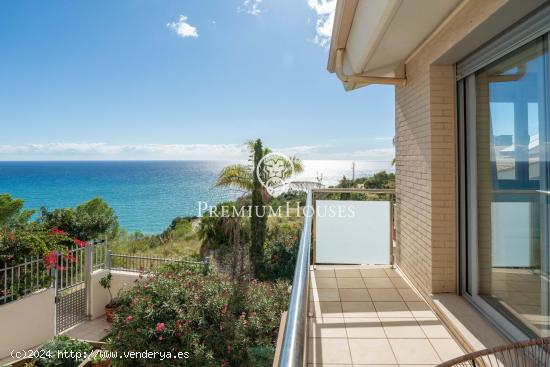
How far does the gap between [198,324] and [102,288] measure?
4836mm

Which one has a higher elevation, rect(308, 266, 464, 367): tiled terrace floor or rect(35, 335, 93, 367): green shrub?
rect(308, 266, 464, 367): tiled terrace floor

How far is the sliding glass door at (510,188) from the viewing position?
170 centimetres

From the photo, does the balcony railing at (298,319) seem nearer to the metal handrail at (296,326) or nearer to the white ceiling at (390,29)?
the metal handrail at (296,326)

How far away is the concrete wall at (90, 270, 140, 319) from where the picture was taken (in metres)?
7.78

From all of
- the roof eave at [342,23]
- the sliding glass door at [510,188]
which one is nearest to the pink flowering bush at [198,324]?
the sliding glass door at [510,188]

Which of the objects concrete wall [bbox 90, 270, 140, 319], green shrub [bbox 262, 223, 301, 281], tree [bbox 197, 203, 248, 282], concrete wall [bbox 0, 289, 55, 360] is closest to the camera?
concrete wall [bbox 0, 289, 55, 360]

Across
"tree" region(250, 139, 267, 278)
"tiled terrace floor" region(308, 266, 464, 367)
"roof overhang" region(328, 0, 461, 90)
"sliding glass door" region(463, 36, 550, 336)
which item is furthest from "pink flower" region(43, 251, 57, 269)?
"sliding glass door" region(463, 36, 550, 336)

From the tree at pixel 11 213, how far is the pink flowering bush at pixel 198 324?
10.3 metres

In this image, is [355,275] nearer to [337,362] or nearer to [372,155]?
[337,362]

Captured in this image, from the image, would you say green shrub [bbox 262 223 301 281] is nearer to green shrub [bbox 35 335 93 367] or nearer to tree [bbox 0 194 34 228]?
green shrub [bbox 35 335 93 367]

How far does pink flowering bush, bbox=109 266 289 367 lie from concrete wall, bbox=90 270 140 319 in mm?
3278

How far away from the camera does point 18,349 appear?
6.04 m

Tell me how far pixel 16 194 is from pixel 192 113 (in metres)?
32.5

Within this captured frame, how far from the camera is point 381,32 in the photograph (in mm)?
2354
